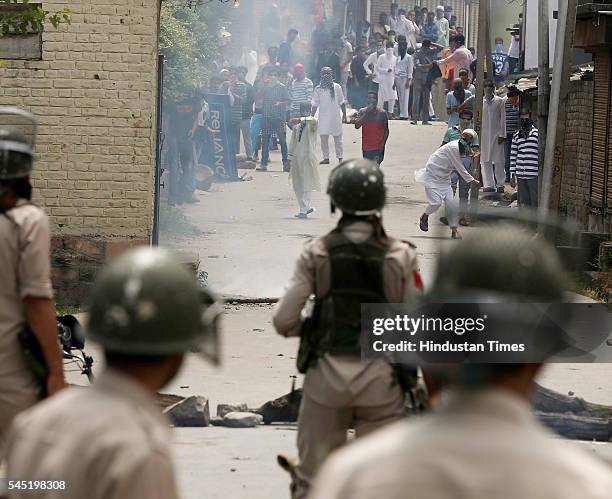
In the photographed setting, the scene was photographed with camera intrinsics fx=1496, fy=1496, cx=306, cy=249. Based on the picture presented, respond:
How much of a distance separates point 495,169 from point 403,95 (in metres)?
6.98

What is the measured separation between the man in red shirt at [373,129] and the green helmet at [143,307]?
66.9 feet

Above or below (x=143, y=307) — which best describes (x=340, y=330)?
below

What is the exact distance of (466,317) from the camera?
9.41 feet

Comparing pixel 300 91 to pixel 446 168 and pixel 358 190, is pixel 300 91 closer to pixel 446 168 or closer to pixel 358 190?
pixel 446 168

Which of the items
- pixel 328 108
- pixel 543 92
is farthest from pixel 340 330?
pixel 328 108

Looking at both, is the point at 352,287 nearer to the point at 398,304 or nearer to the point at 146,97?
the point at 398,304

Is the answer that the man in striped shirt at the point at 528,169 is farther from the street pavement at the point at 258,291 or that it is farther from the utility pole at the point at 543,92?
the utility pole at the point at 543,92

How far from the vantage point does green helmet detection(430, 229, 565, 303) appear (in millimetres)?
2436

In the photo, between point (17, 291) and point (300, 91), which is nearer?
point (17, 291)

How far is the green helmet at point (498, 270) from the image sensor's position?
2.44 m

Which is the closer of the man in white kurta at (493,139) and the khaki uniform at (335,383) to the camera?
the khaki uniform at (335,383)

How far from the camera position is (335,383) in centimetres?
529

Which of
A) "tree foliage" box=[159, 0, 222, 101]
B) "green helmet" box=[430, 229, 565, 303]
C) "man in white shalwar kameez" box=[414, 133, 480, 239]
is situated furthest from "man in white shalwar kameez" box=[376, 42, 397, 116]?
"green helmet" box=[430, 229, 565, 303]

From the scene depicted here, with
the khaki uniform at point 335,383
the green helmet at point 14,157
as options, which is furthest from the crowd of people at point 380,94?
the green helmet at point 14,157
